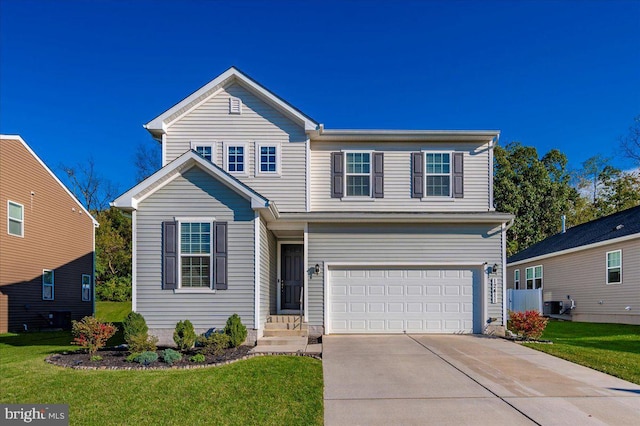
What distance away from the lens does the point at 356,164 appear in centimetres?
1332

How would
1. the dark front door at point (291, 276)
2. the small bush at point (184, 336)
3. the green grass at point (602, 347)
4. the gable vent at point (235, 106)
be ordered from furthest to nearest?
the dark front door at point (291, 276)
the gable vent at point (235, 106)
the small bush at point (184, 336)
the green grass at point (602, 347)

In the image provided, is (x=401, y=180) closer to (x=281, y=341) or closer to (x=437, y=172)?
(x=437, y=172)

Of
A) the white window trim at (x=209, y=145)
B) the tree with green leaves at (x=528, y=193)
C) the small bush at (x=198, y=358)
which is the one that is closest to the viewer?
the small bush at (x=198, y=358)

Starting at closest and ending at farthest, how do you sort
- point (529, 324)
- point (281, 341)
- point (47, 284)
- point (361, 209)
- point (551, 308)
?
point (281, 341) → point (529, 324) → point (361, 209) → point (47, 284) → point (551, 308)

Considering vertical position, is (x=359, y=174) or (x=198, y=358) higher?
(x=359, y=174)

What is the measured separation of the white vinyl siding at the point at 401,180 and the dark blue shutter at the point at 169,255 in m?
4.22

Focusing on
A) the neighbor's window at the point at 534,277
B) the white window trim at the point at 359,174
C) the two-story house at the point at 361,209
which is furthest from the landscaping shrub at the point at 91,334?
the neighbor's window at the point at 534,277

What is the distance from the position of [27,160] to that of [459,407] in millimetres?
17554

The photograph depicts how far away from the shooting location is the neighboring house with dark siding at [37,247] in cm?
1554

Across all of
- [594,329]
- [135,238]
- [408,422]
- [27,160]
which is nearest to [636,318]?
[594,329]

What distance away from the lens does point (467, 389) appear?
22.1 feet

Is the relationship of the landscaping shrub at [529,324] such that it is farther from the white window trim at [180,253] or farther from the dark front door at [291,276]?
the white window trim at [180,253]

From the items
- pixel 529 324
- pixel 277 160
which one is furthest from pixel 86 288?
pixel 529 324

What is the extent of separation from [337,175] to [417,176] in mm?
2422
